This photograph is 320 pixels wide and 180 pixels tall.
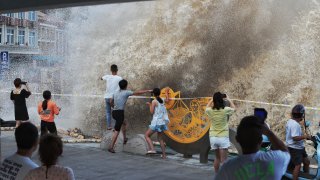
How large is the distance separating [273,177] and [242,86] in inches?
569

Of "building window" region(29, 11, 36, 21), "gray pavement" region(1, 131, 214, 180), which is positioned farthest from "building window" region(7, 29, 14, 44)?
"gray pavement" region(1, 131, 214, 180)

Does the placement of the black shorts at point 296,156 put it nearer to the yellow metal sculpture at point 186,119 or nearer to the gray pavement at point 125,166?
the gray pavement at point 125,166

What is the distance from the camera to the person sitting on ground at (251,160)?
10.8 ft

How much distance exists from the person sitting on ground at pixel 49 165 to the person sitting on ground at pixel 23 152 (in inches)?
5.0

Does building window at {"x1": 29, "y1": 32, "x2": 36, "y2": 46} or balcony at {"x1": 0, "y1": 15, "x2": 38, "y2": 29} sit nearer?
building window at {"x1": 29, "y1": 32, "x2": 36, "y2": 46}

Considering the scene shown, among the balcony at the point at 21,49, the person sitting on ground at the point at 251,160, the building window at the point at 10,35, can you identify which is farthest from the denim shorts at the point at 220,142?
the building window at the point at 10,35

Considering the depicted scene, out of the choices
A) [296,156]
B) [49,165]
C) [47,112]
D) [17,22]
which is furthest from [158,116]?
[17,22]

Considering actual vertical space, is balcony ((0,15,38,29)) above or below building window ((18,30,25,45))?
above

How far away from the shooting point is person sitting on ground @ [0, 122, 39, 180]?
3529 millimetres

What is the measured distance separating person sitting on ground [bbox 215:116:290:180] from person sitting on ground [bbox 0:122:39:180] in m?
1.31

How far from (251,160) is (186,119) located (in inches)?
283

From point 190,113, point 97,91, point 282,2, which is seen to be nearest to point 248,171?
point 190,113

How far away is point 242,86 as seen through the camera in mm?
17641

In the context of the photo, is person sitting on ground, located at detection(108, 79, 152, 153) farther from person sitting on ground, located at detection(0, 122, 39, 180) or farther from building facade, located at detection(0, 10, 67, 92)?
building facade, located at detection(0, 10, 67, 92)
